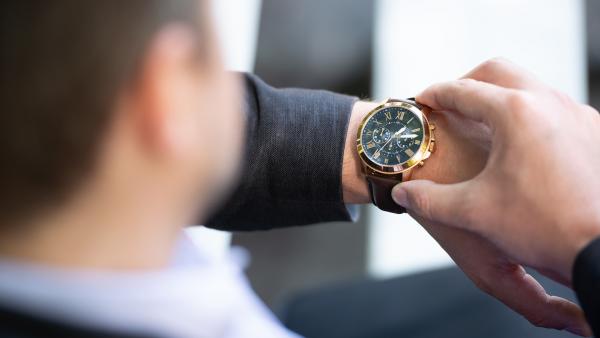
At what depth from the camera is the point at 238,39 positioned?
2955 millimetres

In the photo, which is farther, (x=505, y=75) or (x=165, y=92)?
(x=505, y=75)

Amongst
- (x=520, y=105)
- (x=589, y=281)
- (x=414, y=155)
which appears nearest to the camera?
(x=589, y=281)

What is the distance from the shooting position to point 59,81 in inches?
22.4

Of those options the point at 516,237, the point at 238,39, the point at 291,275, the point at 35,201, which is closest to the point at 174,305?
the point at 35,201

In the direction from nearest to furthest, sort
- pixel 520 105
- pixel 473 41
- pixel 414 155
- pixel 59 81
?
pixel 59 81, pixel 520 105, pixel 414 155, pixel 473 41

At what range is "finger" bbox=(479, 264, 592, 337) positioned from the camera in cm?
96

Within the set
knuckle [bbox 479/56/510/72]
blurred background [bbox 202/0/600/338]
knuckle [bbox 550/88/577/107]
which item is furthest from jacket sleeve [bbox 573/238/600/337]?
blurred background [bbox 202/0/600/338]

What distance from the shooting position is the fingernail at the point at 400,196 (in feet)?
3.32

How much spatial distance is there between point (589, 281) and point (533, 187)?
141mm

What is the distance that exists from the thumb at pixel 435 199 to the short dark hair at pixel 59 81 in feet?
1.60

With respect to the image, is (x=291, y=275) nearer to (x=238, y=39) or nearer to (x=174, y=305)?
(x=238, y=39)

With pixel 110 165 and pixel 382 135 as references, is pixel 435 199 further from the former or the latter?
pixel 110 165

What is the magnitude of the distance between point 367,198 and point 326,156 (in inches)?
4.5

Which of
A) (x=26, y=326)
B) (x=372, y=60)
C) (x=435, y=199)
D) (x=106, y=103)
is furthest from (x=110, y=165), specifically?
(x=372, y=60)
